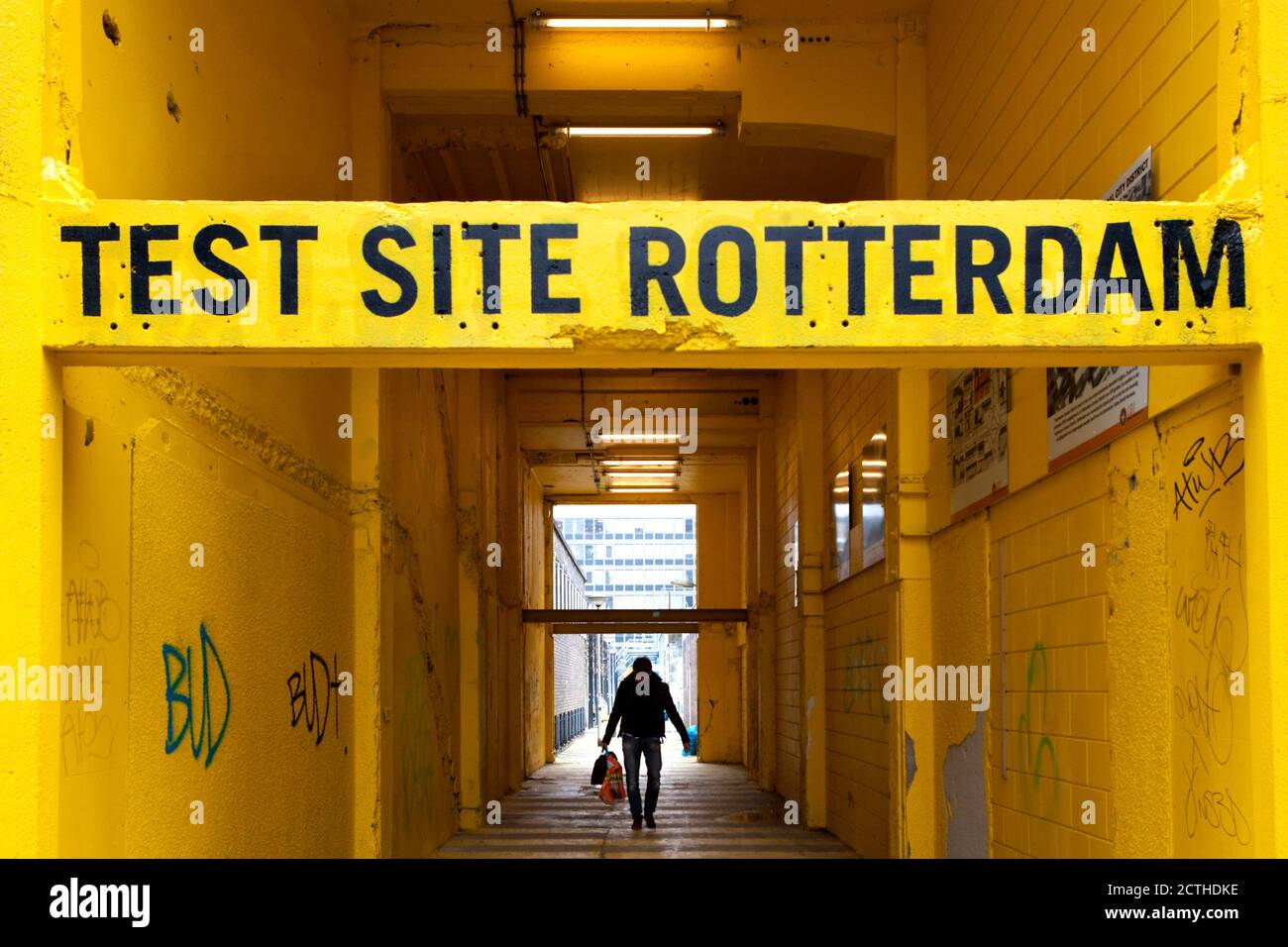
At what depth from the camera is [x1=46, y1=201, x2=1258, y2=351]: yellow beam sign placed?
13.7 feet

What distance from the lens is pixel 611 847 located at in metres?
11.9

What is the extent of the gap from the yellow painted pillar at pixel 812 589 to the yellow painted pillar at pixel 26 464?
9.60 metres

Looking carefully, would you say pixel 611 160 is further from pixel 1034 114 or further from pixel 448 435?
pixel 1034 114

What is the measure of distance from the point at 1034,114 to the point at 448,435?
6973 millimetres

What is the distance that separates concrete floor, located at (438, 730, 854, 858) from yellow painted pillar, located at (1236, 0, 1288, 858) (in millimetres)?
7381

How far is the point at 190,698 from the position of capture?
575 centimetres

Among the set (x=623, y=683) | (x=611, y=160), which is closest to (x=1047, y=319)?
(x=611, y=160)

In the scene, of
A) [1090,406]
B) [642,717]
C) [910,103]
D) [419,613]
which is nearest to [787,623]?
[642,717]

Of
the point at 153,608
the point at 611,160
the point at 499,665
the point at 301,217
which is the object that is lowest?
the point at 499,665

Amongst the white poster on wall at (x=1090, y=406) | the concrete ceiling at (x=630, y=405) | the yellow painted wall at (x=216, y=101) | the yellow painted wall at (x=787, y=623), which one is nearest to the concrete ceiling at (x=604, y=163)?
the yellow painted wall at (x=216, y=101)

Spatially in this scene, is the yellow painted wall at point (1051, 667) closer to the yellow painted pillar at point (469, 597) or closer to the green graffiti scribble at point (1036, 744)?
the green graffiti scribble at point (1036, 744)

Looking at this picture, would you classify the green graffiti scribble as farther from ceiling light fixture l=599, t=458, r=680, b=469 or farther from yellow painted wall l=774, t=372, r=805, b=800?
ceiling light fixture l=599, t=458, r=680, b=469

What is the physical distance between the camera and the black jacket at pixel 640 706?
12.8m

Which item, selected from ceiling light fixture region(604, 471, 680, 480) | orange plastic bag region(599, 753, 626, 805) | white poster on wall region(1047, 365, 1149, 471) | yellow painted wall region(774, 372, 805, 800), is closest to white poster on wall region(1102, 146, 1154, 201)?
white poster on wall region(1047, 365, 1149, 471)
